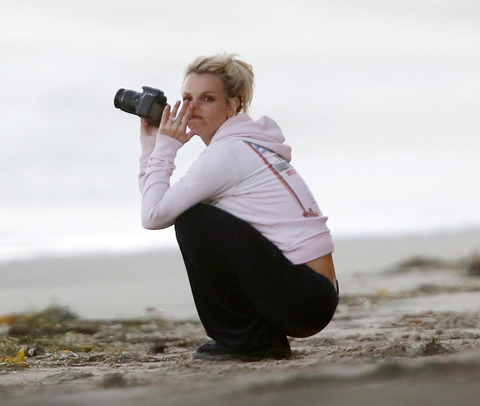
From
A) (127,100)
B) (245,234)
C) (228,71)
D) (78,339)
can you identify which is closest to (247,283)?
(245,234)

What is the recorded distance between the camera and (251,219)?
3.04m

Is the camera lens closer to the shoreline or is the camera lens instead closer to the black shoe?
the black shoe

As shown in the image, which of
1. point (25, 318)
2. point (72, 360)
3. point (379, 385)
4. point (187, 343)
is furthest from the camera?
point (25, 318)

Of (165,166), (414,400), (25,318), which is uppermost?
(165,166)

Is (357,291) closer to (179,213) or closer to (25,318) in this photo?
(25,318)

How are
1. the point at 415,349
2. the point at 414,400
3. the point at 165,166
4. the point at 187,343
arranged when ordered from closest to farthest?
the point at 414,400
the point at 415,349
the point at 165,166
the point at 187,343

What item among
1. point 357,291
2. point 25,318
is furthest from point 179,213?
point 357,291

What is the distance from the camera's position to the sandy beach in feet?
6.48

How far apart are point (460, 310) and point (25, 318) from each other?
251cm

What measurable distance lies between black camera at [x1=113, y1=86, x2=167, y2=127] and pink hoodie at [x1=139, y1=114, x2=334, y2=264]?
0.37m

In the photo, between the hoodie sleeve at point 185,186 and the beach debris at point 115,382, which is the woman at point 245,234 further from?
the beach debris at point 115,382

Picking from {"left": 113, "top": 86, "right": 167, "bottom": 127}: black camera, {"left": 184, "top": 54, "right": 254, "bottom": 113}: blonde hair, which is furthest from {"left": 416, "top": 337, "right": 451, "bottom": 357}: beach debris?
{"left": 113, "top": 86, "right": 167, "bottom": 127}: black camera

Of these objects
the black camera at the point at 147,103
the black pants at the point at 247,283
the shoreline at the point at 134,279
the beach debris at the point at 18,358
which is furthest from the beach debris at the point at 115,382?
the shoreline at the point at 134,279

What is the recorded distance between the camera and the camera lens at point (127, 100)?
3469 mm
